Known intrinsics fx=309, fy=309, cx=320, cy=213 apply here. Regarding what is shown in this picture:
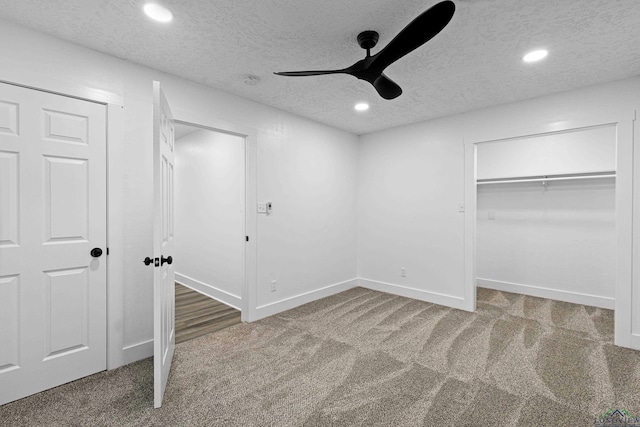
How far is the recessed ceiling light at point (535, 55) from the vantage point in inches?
92.7

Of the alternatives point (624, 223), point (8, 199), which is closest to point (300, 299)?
point (8, 199)

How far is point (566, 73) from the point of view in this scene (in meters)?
2.71

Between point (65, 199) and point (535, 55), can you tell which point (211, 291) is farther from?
point (535, 55)

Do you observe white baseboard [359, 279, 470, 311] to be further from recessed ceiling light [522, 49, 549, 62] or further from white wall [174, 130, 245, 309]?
recessed ceiling light [522, 49, 549, 62]

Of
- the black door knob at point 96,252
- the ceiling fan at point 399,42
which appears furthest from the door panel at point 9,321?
the ceiling fan at point 399,42

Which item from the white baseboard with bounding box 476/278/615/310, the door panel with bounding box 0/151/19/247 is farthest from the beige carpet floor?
the door panel with bounding box 0/151/19/247

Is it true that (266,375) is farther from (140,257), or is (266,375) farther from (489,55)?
(489,55)

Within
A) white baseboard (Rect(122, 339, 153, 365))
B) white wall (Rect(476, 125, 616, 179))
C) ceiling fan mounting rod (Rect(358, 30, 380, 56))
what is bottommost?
white baseboard (Rect(122, 339, 153, 365))

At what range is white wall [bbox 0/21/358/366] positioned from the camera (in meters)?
2.27

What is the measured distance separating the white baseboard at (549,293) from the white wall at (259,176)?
215 cm

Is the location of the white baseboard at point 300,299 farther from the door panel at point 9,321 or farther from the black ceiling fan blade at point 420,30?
the black ceiling fan blade at point 420,30

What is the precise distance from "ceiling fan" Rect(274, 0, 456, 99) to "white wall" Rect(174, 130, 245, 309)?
198cm

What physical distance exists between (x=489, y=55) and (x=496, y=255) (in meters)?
3.32

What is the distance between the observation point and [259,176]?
11.6ft
